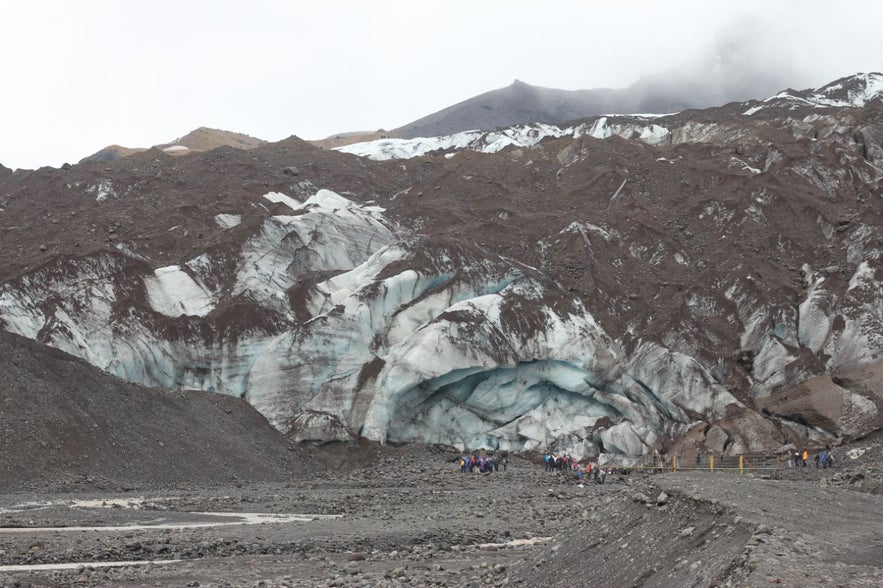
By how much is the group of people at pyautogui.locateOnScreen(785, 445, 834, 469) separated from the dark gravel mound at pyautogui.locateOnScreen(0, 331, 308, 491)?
74.9ft

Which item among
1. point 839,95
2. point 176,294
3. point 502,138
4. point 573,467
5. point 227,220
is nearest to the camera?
point 573,467

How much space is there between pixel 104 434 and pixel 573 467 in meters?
20.9

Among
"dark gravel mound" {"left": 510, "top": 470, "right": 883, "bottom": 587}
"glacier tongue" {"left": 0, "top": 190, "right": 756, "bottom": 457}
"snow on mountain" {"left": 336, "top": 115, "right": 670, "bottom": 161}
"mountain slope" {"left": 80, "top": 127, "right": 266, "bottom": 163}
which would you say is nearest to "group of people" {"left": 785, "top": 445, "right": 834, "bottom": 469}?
"glacier tongue" {"left": 0, "top": 190, "right": 756, "bottom": 457}

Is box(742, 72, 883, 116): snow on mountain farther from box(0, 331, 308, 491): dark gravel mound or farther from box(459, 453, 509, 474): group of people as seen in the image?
box(0, 331, 308, 491): dark gravel mound

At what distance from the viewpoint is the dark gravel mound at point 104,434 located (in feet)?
120

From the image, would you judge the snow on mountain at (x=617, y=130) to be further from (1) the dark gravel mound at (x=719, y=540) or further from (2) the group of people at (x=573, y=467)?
(1) the dark gravel mound at (x=719, y=540)

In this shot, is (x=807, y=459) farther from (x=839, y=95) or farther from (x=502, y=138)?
(x=839, y=95)

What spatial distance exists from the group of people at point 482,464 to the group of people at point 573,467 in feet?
6.83

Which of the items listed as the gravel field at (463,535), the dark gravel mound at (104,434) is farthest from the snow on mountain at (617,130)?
the gravel field at (463,535)

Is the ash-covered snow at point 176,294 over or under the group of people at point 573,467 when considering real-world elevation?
over

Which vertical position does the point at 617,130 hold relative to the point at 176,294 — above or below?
above

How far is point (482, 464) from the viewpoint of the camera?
45.2 m

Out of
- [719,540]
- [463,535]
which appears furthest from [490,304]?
[719,540]

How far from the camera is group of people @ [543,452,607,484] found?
41.7 metres
